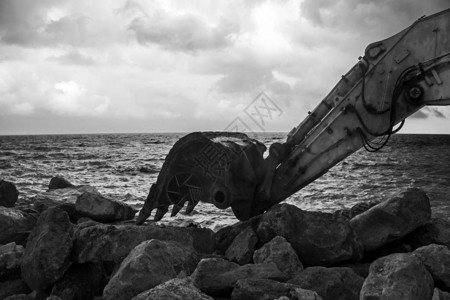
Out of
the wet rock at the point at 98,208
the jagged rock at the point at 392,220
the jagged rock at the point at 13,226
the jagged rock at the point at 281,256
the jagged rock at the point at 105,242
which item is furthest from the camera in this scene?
the wet rock at the point at 98,208

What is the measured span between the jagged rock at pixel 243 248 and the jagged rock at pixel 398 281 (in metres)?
1.72

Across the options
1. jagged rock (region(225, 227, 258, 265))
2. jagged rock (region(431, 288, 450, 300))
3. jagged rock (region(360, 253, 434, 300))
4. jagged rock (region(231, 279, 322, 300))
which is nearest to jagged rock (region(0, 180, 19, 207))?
jagged rock (region(225, 227, 258, 265))

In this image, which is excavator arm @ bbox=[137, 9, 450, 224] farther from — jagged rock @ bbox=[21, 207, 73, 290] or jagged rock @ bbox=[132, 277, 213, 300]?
jagged rock @ bbox=[132, 277, 213, 300]

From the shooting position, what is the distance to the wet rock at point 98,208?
7.78 meters

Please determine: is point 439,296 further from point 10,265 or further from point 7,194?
point 7,194

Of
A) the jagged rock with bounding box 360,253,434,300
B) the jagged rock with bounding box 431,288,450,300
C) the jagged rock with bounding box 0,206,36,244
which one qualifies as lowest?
the jagged rock with bounding box 0,206,36,244

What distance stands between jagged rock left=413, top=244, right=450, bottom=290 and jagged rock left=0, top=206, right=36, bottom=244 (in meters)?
5.22

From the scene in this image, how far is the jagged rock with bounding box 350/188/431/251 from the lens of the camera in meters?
5.59

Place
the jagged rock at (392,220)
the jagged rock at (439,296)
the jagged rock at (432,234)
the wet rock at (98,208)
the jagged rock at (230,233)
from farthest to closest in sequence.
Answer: the wet rock at (98,208) < the jagged rock at (230,233) < the jagged rock at (432,234) < the jagged rock at (392,220) < the jagged rock at (439,296)

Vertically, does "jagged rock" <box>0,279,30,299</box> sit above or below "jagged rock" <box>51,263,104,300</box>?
below

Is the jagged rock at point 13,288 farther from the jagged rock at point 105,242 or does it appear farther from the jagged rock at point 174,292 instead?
the jagged rock at point 174,292

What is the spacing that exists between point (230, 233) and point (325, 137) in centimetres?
190

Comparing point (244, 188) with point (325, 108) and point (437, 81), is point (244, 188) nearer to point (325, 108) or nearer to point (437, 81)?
point (325, 108)

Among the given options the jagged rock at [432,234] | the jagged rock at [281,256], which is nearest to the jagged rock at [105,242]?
the jagged rock at [281,256]
